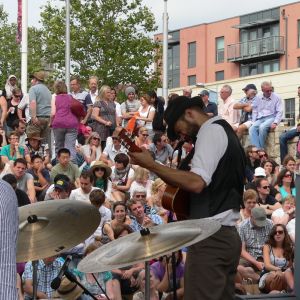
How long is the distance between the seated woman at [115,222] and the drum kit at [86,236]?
180 inches

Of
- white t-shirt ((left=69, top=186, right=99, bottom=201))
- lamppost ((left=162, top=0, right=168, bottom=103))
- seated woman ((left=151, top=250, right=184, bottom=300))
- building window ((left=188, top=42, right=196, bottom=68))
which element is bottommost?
seated woman ((left=151, top=250, right=184, bottom=300))

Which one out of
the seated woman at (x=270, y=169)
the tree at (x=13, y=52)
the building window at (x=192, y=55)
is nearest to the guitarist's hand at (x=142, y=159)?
the seated woman at (x=270, y=169)

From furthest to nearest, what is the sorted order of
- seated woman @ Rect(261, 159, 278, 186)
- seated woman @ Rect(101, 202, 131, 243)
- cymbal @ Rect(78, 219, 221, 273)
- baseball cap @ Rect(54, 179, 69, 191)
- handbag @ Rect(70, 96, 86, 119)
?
handbag @ Rect(70, 96, 86, 119)
seated woman @ Rect(261, 159, 278, 186)
baseball cap @ Rect(54, 179, 69, 191)
seated woman @ Rect(101, 202, 131, 243)
cymbal @ Rect(78, 219, 221, 273)

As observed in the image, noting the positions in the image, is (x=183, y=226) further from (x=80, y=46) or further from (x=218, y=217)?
(x=80, y=46)

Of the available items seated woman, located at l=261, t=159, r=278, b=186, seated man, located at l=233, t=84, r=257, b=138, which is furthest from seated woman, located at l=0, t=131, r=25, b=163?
seated man, located at l=233, t=84, r=257, b=138

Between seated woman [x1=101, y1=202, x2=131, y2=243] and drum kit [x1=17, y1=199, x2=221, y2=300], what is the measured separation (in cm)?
458

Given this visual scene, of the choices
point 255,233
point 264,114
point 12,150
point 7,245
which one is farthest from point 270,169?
point 7,245

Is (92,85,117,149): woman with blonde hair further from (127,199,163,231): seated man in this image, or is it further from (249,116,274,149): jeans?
(127,199,163,231): seated man

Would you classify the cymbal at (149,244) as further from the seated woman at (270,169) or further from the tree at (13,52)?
the tree at (13,52)

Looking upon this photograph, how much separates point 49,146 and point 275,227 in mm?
6232

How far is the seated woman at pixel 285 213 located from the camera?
10538 millimetres

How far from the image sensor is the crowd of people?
886 cm

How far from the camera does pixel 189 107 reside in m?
4.79

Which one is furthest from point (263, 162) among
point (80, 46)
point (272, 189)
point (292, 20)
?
point (292, 20)
